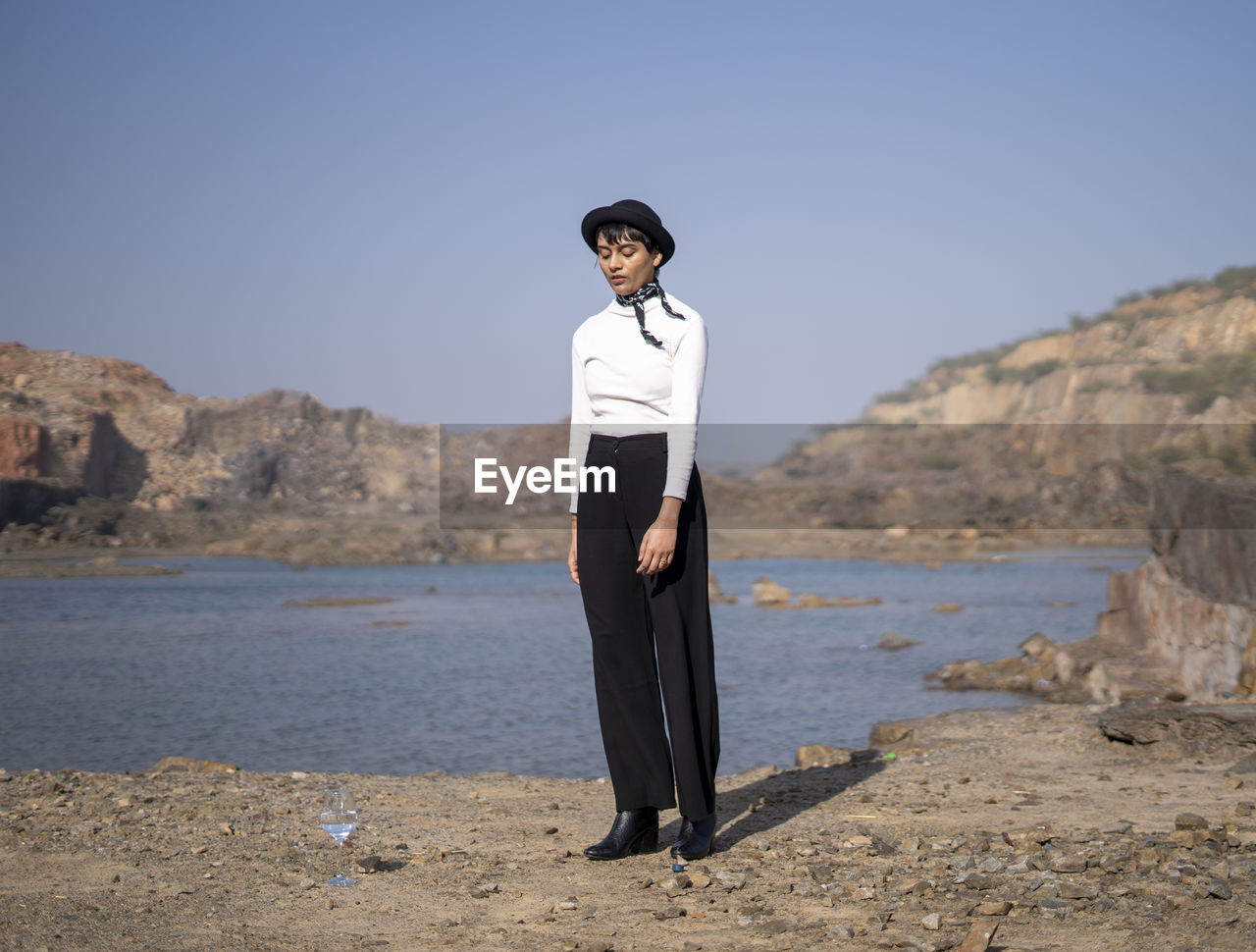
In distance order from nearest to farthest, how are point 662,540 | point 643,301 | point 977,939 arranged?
point 977,939 → point 662,540 → point 643,301

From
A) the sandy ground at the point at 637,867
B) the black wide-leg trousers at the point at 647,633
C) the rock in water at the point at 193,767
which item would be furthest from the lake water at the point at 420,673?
the black wide-leg trousers at the point at 647,633

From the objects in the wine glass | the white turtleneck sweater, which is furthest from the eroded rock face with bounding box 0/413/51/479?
the white turtleneck sweater

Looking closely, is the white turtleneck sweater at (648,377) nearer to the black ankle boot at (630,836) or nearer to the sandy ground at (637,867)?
the black ankle boot at (630,836)

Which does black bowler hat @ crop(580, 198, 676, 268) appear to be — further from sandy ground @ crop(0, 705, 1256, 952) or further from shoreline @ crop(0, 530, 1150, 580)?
shoreline @ crop(0, 530, 1150, 580)

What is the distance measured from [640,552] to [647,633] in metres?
0.29

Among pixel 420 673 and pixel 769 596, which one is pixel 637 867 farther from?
pixel 769 596

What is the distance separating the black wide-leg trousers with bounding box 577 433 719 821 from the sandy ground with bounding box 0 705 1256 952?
28 cm

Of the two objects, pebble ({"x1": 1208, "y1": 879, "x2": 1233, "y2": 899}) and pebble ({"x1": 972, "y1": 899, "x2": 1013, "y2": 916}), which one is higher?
pebble ({"x1": 1208, "y1": 879, "x2": 1233, "y2": 899})

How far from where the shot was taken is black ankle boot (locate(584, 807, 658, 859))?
359 cm

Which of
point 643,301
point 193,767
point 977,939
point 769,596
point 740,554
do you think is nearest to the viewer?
point 977,939

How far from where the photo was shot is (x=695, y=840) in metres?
3.58

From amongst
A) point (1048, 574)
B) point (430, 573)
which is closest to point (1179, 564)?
point (1048, 574)

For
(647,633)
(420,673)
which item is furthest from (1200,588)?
(420,673)

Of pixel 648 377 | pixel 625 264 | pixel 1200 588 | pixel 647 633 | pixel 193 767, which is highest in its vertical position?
pixel 625 264
